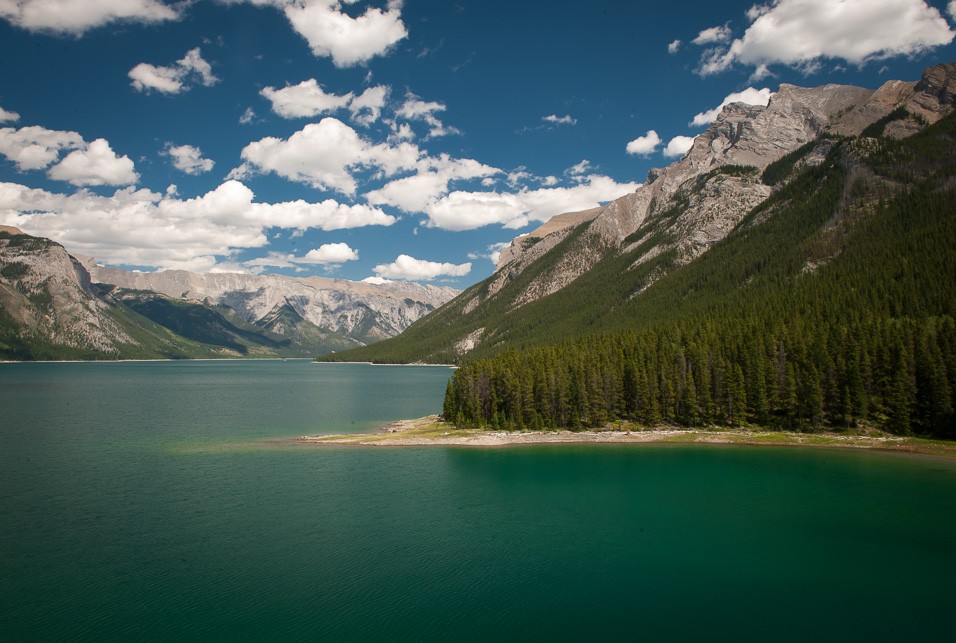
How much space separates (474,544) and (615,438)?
164ft

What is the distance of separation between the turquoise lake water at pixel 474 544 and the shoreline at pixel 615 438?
18.4 feet

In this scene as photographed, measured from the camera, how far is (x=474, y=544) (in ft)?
139

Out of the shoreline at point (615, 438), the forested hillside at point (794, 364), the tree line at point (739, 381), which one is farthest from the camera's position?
the forested hillside at point (794, 364)

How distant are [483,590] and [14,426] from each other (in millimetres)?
103958

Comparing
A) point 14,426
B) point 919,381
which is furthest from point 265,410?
point 919,381

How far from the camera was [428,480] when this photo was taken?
6291 cm

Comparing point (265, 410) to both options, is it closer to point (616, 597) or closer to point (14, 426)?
point (14, 426)

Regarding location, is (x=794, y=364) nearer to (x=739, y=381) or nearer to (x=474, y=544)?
(x=739, y=381)

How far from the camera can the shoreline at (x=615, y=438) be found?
251ft

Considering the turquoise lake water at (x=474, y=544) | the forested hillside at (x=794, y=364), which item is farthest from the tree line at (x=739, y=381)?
the turquoise lake water at (x=474, y=544)

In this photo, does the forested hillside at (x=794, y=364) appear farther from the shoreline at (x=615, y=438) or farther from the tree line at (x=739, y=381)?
the shoreline at (x=615, y=438)

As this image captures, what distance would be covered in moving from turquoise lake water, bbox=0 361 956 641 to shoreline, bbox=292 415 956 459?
5.60 metres

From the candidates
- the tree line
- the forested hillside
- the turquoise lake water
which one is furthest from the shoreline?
the turquoise lake water

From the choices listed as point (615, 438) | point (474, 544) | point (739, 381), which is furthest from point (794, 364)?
point (474, 544)
